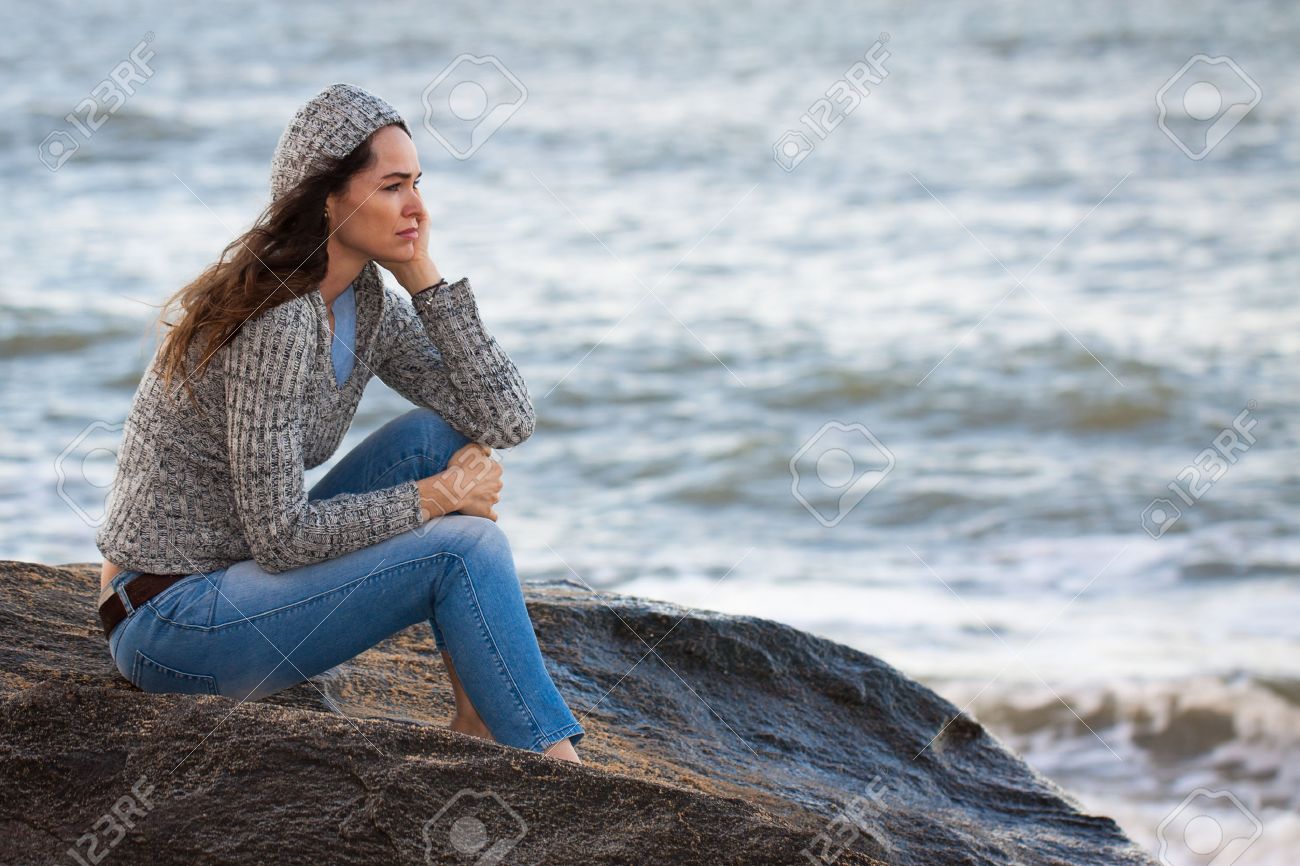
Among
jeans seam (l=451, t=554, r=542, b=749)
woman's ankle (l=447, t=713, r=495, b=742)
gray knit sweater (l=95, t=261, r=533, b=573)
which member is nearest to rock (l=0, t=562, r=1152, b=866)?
woman's ankle (l=447, t=713, r=495, b=742)

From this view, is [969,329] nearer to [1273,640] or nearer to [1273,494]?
[1273,494]

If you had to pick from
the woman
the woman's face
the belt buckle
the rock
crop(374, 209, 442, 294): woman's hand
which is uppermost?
the woman's face

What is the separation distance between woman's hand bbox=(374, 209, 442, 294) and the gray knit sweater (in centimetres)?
7

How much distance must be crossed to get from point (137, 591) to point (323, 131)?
879mm

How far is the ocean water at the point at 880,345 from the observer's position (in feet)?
18.7

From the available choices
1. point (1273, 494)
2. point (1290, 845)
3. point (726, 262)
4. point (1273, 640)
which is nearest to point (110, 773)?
point (1290, 845)

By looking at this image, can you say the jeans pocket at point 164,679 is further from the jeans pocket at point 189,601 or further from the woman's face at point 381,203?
the woman's face at point 381,203

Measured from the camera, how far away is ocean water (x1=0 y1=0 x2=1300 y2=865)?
225 inches

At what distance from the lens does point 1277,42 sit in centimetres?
1883

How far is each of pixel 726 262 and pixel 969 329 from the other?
89.0 inches

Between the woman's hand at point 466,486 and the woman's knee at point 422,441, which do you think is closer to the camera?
the woman's hand at point 466,486

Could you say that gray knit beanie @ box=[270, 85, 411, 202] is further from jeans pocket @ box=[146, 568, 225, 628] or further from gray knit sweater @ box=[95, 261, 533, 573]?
jeans pocket @ box=[146, 568, 225, 628]

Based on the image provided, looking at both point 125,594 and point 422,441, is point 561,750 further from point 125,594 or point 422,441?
point 125,594

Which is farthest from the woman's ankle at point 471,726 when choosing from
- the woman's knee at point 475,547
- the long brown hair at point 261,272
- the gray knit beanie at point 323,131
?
the gray knit beanie at point 323,131
